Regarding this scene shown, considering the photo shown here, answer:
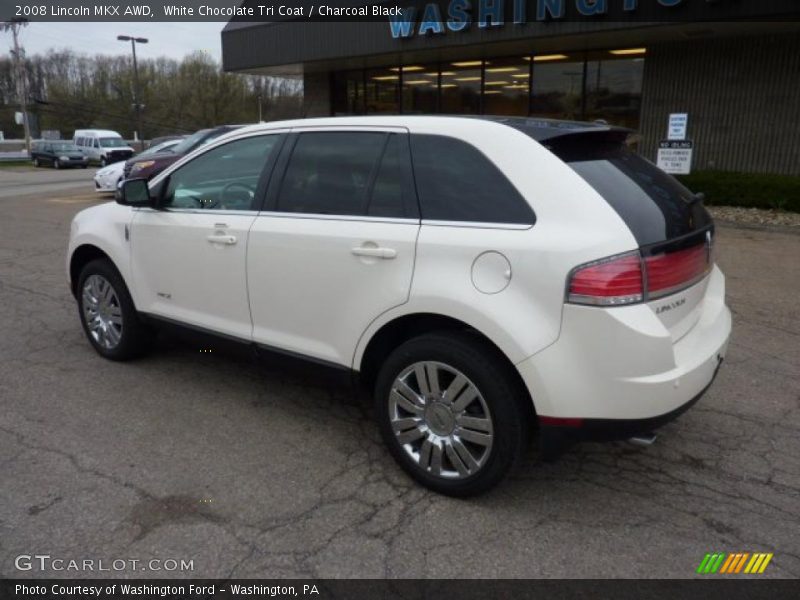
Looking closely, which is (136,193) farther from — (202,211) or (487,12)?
(487,12)

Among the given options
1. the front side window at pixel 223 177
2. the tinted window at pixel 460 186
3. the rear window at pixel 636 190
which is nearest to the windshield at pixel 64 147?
the front side window at pixel 223 177

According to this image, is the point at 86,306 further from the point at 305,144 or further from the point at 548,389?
the point at 548,389

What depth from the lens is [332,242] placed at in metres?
3.28

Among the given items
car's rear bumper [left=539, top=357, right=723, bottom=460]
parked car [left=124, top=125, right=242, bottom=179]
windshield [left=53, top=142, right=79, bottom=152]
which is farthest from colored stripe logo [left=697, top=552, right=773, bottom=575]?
windshield [left=53, top=142, right=79, bottom=152]

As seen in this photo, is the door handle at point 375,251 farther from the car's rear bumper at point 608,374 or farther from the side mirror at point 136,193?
the side mirror at point 136,193

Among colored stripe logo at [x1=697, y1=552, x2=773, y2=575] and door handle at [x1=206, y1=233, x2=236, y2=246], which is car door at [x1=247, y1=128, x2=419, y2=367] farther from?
colored stripe logo at [x1=697, y1=552, x2=773, y2=575]

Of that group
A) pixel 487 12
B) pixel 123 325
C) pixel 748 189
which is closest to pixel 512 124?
pixel 123 325

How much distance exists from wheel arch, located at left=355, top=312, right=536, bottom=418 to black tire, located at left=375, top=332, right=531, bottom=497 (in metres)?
0.02

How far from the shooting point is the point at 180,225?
407cm

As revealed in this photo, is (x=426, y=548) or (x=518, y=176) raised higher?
(x=518, y=176)

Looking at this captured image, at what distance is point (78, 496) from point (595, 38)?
13443mm

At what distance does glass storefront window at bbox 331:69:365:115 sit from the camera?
784 inches

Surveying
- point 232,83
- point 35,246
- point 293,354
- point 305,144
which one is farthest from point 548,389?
point 232,83

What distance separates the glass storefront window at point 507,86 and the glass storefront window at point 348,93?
447cm
